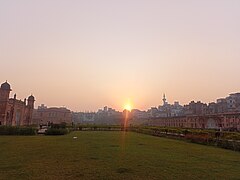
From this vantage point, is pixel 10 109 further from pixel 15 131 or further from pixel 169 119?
pixel 169 119

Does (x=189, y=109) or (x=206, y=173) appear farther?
(x=189, y=109)

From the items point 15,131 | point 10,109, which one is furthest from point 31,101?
point 15,131

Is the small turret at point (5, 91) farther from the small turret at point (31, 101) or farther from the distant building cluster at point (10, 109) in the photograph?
the small turret at point (31, 101)

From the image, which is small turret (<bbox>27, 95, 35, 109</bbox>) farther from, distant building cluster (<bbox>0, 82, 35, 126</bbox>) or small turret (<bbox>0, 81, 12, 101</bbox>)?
small turret (<bbox>0, 81, 12, 101</bbox>)

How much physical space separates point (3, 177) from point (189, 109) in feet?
376

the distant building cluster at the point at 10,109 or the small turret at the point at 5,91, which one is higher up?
the small turret at the point at 5,91

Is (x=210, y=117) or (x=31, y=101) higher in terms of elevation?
(x=31, y=101)

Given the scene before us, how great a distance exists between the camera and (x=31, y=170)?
9781 mm

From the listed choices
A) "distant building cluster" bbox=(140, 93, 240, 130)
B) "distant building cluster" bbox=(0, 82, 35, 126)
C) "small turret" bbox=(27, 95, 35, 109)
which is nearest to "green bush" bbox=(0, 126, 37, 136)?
"distant building cluster" bbox=(0, 82, 35, 126)

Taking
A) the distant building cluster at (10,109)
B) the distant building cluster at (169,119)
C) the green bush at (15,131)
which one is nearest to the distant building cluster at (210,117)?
the distant building cluster at (169,119)

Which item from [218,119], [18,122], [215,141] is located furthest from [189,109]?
[215,141]

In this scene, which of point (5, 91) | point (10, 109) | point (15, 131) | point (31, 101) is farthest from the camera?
point (31, 101)

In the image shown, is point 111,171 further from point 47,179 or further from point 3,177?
point 3,177

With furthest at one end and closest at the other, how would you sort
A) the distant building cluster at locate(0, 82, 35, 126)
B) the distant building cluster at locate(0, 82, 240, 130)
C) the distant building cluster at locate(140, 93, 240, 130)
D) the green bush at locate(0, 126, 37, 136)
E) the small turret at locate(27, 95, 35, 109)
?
the small turret at locate(27, 95, 35, 109)
the distant building cluster at locate(140, 93, 240, 130)
the distant building cluster at locate(0, 82, 240, 130)
the distant building cluster at locate(0, 82, 35, 126)
the green bush at locate(0, 126, 37, 136)
